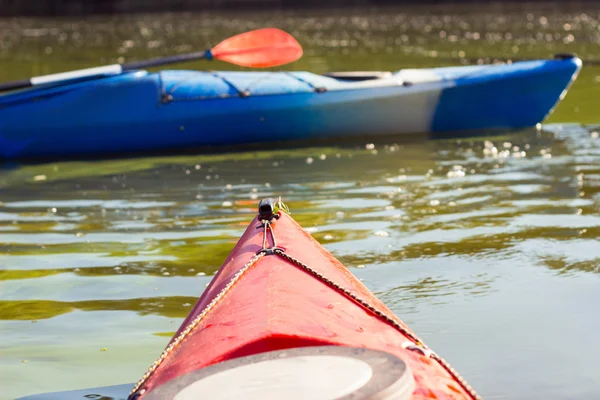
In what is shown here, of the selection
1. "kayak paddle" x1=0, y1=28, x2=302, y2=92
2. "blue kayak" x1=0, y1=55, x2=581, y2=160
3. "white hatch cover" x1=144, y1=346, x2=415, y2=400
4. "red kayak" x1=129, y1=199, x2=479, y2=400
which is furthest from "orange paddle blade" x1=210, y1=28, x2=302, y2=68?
"white hatch cover" x1=144, y1=346, x2=415, y2=400

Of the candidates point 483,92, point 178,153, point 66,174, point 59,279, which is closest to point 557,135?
point 483,92

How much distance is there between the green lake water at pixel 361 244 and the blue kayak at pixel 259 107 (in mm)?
296

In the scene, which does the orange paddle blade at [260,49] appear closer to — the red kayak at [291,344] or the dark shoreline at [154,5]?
the red kayak at [291,344]

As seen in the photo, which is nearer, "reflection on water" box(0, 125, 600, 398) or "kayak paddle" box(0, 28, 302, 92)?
"reflection on water" box(0, 125, 600, 398)

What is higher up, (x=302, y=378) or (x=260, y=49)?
(x=260, y=49)

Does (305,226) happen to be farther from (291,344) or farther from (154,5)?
(154,5)

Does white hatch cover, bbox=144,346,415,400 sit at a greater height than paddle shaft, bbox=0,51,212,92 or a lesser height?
lesser

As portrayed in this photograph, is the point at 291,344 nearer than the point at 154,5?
Yes

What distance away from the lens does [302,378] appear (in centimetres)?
235

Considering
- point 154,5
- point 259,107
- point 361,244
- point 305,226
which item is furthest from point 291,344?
point 154,5

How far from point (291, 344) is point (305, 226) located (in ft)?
10.4

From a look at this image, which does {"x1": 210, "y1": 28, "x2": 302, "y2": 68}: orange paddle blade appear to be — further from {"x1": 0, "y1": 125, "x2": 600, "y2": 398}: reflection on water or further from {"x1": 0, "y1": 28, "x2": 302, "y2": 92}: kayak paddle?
{"x1": 0, "y1": 125, "x2": 600, "y2": 398}: reflection on water

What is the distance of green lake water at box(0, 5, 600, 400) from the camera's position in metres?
3.81

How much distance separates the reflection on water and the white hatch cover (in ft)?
3.74
